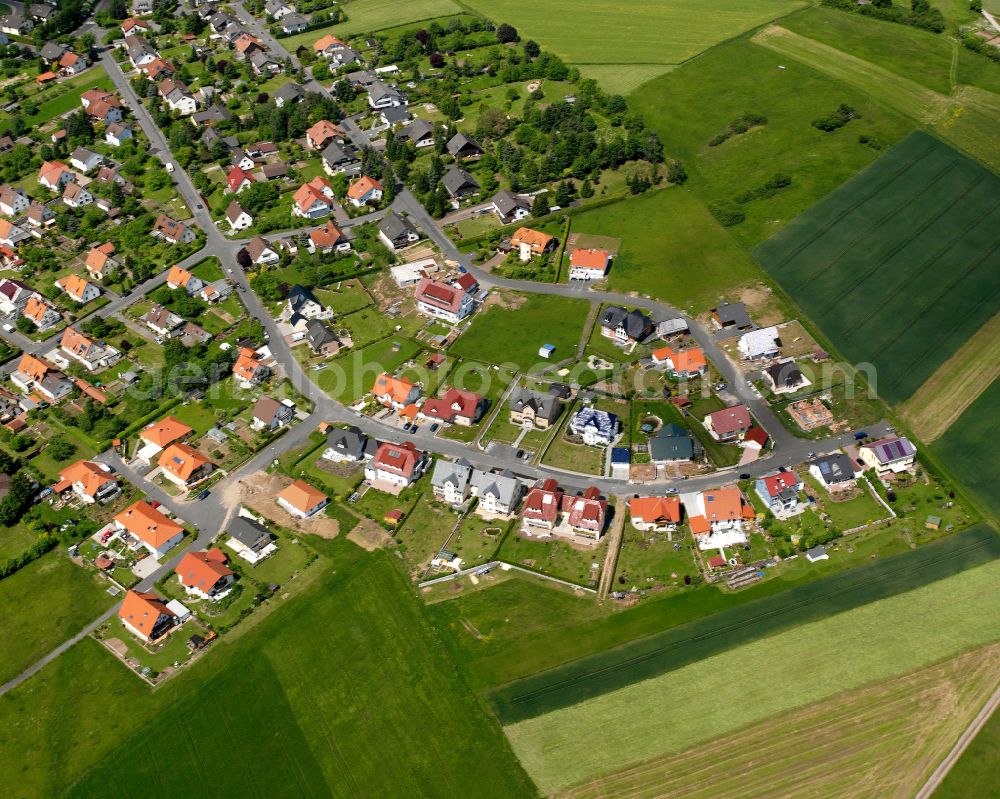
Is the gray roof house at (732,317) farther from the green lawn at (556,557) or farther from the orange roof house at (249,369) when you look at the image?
the orange roof house at (249,369)

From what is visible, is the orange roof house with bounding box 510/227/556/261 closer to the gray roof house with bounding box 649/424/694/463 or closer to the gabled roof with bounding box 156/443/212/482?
the gray roof house with bounding box 649/424/694/463

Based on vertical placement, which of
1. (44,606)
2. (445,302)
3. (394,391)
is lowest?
(44,606)

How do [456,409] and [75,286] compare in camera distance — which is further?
[75,286]

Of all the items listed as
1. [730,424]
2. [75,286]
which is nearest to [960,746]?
[730,424]

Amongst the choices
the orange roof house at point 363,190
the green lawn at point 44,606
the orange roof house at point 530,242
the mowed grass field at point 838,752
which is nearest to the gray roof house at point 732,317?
the orange roof house at point 530,242

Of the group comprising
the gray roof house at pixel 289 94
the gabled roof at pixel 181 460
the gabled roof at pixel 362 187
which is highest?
the gray roof house at pixel 289 94

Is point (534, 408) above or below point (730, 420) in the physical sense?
below

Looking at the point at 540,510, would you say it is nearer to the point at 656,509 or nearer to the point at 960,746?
the point at 656,509
